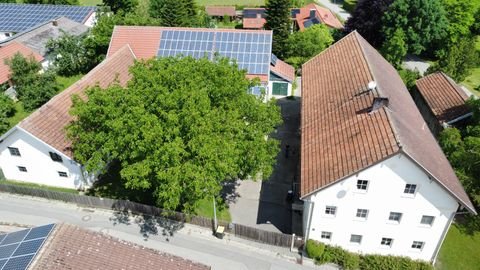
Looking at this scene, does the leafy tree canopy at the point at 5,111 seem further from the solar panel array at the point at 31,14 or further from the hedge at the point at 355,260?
the hedge at the point at 355,260

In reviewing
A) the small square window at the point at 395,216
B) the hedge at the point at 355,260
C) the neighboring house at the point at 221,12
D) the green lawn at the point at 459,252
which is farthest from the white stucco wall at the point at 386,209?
the neighboring house at the point at 221,12

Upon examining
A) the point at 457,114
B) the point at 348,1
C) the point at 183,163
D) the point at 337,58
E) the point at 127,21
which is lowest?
the point at 183,163

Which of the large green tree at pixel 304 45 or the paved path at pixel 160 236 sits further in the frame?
the large green tree at pixel 304 45

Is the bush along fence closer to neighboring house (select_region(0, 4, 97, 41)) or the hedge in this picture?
the hedge

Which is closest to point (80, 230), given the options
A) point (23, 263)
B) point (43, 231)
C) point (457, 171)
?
point (43, 231)

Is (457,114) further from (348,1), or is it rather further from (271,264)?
(348,1)

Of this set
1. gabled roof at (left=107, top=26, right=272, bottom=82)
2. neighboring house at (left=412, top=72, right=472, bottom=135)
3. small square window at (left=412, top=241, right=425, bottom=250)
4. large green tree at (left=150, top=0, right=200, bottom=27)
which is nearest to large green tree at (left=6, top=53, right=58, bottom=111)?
gabled roof at (left=107, top=26, right=272, bottom=82)

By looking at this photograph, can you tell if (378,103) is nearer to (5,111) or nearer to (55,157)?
(55,157)
